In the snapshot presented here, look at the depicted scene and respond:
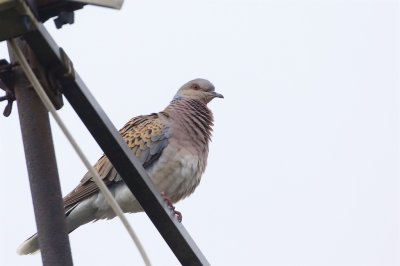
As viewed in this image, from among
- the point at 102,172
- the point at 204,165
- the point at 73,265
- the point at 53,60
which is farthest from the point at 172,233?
the point at 204,165

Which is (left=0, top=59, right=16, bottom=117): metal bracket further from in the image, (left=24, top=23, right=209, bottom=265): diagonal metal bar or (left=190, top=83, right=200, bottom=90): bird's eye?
(left=190, top=83, right=200, bottom=90): bird's eye

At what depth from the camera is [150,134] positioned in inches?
229

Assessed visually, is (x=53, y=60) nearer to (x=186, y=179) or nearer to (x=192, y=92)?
(x=186, y=179)

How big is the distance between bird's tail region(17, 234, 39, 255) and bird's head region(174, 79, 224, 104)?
1856mm

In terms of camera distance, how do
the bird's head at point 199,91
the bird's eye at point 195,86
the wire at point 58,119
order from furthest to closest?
1. the bird's eye at point 195,86
2. the bird's head at point 199,91
3. the wire at point 58,119

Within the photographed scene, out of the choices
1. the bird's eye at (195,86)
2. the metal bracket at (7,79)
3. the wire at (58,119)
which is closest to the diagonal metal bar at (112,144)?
the wire at (58,119)

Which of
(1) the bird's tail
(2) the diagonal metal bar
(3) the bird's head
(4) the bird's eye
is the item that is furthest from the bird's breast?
(2) the diagonal metal bar

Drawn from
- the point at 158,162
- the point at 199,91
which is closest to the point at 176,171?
the point at 158,162

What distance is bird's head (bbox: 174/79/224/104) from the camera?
266 inches

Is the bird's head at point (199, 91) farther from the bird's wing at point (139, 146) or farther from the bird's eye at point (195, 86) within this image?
the bird's wing at point (139, 146)

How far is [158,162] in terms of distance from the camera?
5703 mm

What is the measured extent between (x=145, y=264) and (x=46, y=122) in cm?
58

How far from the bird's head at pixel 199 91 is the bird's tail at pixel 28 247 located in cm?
186

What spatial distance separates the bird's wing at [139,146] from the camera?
5496 mm
